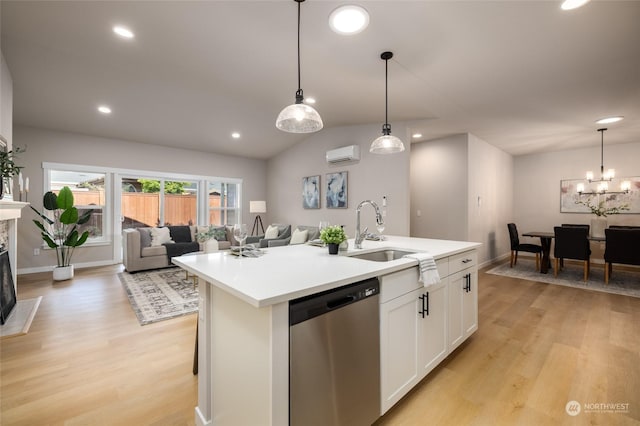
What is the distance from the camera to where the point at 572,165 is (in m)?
6.01

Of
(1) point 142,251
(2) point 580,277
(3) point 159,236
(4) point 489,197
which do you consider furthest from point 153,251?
(2) point 580,277

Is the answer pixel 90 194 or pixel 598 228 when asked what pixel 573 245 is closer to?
pixel 598 228

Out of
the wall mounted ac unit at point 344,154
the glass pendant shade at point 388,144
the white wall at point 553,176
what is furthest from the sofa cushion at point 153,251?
the white wall at point 553,176

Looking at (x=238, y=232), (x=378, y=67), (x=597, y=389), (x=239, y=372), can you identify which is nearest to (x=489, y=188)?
(x=378, y=67)

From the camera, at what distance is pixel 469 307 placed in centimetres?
238

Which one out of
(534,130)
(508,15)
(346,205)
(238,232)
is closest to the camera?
(238,232)

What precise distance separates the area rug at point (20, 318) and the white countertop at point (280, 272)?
2316mm

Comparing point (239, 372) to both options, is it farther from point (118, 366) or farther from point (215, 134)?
point (215, 134)

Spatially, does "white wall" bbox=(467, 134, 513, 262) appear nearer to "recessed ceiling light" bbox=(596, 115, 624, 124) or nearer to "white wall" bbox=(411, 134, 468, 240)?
"white wall" bbox=(411, 134, 468, 240)

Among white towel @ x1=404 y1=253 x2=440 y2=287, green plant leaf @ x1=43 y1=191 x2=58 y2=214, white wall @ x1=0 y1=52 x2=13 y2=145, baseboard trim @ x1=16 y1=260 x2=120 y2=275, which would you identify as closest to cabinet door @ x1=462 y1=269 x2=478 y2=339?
white towel @ x1=404 y1=253 x2=440 y2=287

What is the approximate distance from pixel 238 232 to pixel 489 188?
5802mm

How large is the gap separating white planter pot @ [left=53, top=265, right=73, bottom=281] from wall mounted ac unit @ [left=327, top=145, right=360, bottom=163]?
5059mm

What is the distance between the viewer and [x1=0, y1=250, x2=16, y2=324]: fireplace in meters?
2.81

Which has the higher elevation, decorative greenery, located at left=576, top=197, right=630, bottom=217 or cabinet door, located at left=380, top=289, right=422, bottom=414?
decorative greenery, located at left=576, top=197, right=630, bottom=217
